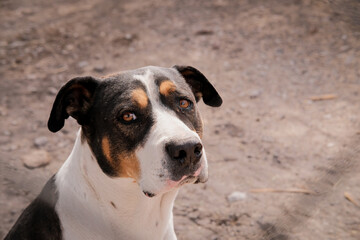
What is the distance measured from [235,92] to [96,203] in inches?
131

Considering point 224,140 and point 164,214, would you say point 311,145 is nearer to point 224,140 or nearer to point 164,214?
point 224,140

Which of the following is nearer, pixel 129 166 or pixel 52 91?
pixel 129 166

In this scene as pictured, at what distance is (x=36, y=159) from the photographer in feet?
14.5

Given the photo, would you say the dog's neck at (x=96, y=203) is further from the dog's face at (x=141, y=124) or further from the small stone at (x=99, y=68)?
the small stone at (x=99, y=68)

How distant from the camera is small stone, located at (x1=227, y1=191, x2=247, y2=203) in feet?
13.4

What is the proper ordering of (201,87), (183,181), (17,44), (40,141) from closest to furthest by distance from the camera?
1. (183,181)
2. (201,87)
3. (40,141)
4. (17,44)

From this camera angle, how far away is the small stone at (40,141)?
4.65 metres

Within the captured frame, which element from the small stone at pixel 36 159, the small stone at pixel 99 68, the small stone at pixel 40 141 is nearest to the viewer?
the small stone at pixel 36 159

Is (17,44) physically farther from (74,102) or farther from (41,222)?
(41,222)

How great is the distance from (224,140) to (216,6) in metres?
3.47

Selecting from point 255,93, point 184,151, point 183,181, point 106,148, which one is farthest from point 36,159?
point 255,93

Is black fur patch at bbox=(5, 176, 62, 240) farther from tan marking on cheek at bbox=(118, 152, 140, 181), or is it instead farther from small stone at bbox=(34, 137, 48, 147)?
small stone at bbox=(34, 137, 48, 147)

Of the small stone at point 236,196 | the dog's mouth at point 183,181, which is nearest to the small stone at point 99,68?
the small stone at point 236,196

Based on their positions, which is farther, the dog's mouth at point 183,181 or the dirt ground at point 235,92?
the dirt ground at point 235,92
